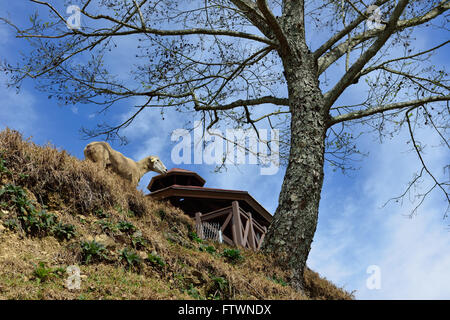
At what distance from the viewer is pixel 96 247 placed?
6527 millimetres

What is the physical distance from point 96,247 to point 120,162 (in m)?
5.94

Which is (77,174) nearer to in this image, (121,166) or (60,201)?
(60,201)

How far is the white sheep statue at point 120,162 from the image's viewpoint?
11609 millimetres

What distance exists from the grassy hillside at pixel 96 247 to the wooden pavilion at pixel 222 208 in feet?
27.7

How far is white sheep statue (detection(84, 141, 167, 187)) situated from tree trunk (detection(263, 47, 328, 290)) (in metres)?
5.01

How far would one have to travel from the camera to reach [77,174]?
8594mm

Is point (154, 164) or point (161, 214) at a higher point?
point (154, 164)

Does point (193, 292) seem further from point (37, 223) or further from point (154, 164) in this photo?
point (154, 164)

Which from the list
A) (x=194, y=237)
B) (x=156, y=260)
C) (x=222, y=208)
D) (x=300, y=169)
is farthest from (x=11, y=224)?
(x=222, y=208)

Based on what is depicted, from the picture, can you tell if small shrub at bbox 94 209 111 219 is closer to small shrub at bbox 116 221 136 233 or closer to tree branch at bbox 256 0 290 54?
small shrub at bbox 116 221 136 233

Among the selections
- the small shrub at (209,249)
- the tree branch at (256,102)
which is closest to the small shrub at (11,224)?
the small shrub at (209,249)

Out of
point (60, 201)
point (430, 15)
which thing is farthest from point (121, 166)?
point (430, 15)

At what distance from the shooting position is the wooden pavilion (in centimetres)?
1814

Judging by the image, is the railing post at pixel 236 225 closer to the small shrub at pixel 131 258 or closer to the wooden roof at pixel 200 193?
the wooden roof at pixel 200 193
